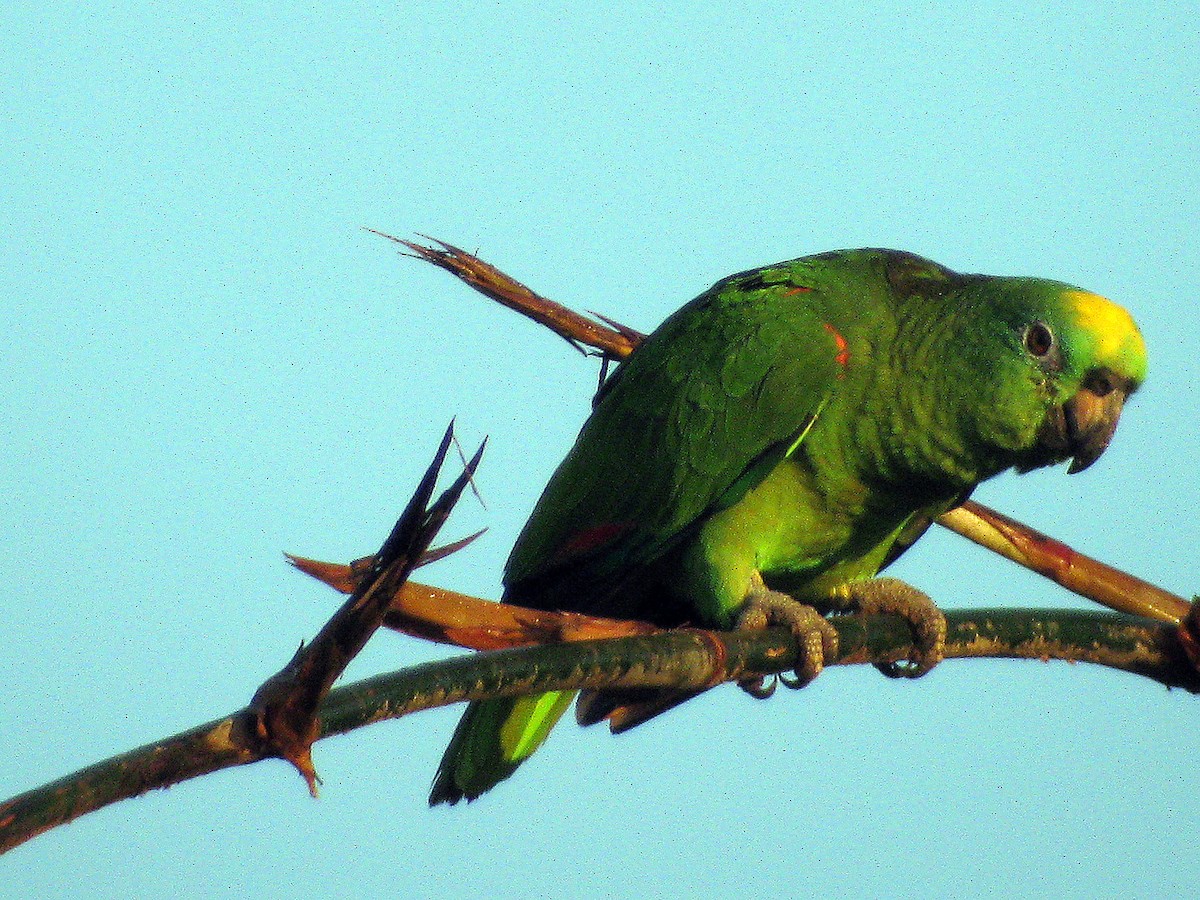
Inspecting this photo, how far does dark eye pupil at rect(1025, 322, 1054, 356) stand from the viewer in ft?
8.34

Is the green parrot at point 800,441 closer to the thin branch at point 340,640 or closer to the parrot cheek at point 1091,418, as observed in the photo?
the parrot cheek at point 1091,418

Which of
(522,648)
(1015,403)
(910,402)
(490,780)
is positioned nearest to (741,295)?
(910,402)

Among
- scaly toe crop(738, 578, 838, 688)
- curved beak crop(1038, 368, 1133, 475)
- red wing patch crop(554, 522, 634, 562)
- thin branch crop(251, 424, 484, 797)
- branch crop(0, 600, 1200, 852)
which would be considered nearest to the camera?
branch crop(0, 600, 1200, 852)

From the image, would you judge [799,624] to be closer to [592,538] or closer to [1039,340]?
[592,538]

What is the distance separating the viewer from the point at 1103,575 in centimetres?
291

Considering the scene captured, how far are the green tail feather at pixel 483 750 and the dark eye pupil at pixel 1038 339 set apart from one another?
1334mm

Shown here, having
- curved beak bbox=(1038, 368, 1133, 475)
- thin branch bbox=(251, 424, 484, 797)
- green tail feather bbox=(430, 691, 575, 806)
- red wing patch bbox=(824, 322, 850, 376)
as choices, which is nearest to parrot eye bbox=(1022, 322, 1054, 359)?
curved beak bbox=(1038, 368, 1133, 475)

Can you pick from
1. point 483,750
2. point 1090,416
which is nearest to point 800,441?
point 1090,416

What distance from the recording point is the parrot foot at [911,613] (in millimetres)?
2609

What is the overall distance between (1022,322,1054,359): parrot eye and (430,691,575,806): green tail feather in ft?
4.37

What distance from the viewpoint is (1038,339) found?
8.41 ft

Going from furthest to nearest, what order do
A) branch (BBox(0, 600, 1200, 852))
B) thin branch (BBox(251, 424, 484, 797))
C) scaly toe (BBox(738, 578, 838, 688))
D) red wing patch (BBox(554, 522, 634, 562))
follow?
red wing patch (BBox(554, 522, 634, 562))
scaly toe (BBox(738, 578, 838, 688))
thin branch (BBox(251, 424, 484, 797))
branch (BBox(0, 600, 1200, 852))

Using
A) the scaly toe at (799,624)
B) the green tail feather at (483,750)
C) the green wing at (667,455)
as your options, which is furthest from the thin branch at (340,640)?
the green tail feather at (483,750)

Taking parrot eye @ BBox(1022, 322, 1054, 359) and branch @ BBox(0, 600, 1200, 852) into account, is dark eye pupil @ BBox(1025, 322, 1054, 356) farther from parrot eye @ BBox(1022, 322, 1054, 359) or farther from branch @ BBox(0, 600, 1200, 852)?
branch @ BBox(0, 600, 1200, 852)
